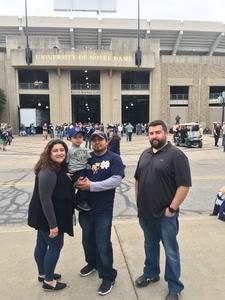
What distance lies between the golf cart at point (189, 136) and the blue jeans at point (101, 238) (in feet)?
58.3

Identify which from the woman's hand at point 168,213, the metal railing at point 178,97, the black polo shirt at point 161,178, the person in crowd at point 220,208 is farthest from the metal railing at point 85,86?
the woman's hand at point 168,213

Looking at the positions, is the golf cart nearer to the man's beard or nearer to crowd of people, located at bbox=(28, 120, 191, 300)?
crowd of people, located at bbox=(28, 120, 191, 300)

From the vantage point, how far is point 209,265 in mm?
3818

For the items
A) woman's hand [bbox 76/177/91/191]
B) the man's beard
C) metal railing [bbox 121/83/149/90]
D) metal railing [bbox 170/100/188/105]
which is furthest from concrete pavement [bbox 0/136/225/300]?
metal railing [bbox 170/100/188/105]

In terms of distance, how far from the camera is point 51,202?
3.08 metres

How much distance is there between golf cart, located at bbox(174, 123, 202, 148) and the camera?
2044 cm

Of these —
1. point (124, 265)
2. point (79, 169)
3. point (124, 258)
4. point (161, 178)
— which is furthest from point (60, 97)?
point (161, 178)

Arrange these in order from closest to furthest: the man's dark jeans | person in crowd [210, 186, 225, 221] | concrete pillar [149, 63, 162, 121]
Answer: the man's dark jeans < person in crowd [210, 186, 225, 221] < concrete pillar [149, 63, 162, 121]

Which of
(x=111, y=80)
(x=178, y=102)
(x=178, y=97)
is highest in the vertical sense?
(x=111, y=80)

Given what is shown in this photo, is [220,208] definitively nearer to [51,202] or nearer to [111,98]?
[51,202]

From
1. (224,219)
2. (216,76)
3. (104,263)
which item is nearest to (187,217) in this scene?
(224,219)

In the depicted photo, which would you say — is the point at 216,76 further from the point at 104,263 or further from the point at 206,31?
the point at 104,263

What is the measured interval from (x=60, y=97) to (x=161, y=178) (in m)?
42.1

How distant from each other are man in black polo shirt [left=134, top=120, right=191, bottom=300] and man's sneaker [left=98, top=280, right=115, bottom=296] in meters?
0.59
